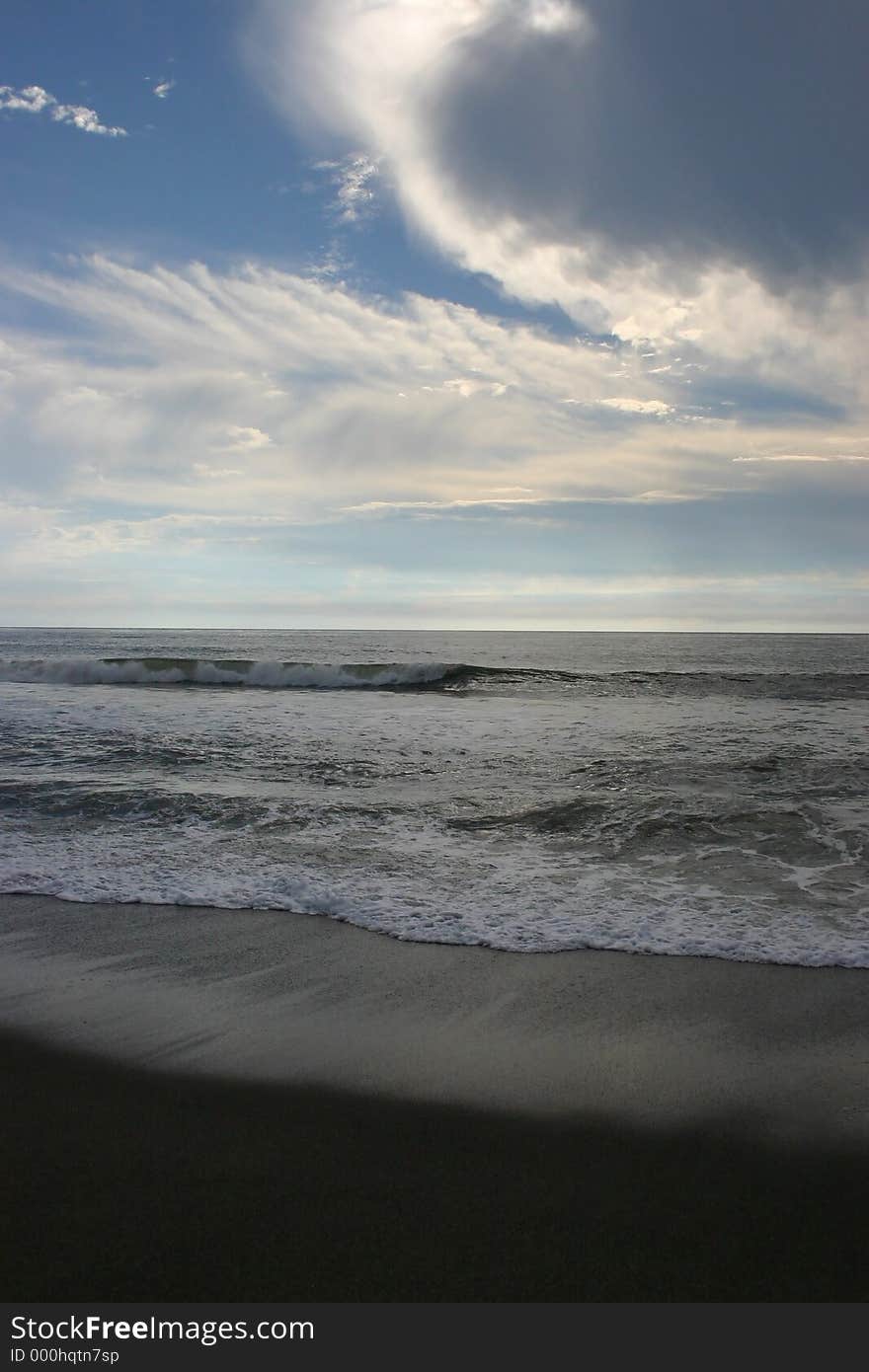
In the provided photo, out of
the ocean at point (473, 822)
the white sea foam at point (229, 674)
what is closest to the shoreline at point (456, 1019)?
the ocean at point (473, 822)

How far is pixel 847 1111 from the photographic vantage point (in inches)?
123

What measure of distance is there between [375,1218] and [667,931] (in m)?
3.22

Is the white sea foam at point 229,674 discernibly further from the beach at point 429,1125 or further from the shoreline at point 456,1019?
the beach at point 429,1125

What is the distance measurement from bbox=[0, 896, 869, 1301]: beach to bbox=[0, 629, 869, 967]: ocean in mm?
759

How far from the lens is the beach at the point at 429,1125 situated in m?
2.28

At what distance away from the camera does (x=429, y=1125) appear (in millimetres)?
3020

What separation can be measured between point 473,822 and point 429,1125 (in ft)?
17.0

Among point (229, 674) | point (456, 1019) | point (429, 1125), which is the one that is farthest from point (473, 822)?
point (229, 674)

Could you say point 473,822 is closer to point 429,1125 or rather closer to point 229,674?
point 429,1125

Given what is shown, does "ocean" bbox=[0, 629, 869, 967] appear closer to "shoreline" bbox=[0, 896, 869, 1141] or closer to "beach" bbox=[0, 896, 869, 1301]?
"shoreline" bbox=[0, 896, 869, 1141]

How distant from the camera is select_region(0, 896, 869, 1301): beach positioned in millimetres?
2279

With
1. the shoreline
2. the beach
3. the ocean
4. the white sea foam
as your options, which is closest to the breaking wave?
the white sea foam

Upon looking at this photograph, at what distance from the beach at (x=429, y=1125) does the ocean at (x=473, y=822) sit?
0.76 meters

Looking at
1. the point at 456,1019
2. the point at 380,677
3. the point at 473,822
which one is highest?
the point at 380,677
